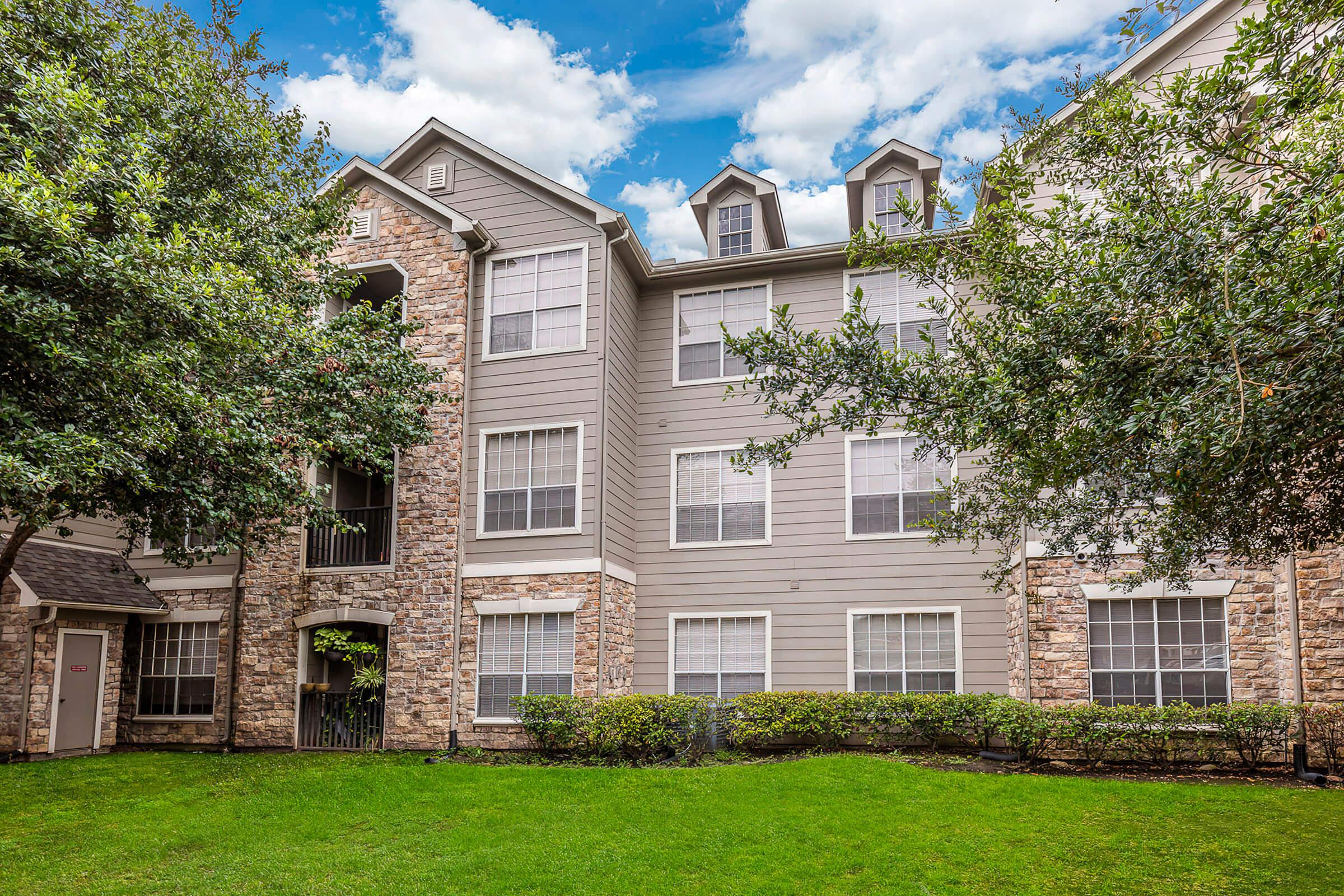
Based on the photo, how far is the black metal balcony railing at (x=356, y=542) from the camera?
1571 cm

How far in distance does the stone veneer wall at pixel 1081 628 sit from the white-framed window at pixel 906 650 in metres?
1.02

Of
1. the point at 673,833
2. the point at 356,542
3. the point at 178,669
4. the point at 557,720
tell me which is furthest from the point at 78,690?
the point at 673,833

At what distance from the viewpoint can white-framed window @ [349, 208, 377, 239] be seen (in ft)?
53.6

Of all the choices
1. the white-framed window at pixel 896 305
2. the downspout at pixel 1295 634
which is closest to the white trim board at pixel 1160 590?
the downspout at pixel 1295 634

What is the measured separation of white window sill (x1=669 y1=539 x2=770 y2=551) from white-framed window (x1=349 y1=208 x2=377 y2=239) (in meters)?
7.98

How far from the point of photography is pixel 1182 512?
25.3 feet

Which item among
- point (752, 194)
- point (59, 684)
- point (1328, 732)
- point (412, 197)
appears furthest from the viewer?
point (752, 194)

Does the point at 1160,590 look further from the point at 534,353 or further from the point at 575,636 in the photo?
the point at 534,353

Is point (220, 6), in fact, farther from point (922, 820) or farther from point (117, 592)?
point (922, 820)

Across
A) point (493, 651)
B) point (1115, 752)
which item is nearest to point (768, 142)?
point (493, 651)

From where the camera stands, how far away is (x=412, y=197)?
16.0m

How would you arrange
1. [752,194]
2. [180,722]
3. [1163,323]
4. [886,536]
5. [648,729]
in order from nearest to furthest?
[1163,323], [648,729], [886,536], [180,722], [752,194]

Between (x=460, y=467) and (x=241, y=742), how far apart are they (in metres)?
6.12

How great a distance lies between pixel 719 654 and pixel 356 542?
22.4ft
